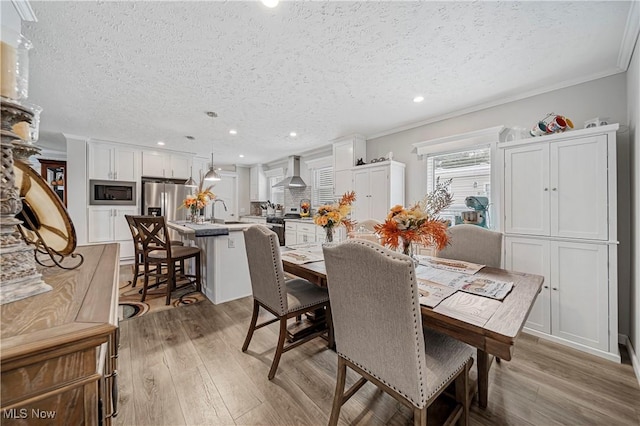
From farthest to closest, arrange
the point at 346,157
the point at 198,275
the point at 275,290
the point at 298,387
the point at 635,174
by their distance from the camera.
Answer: the point at 346,157, the point at 198,275, the point at 635,174, the point at 275,290, the point at 298,387

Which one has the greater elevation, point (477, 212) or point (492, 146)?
point (492, 146)

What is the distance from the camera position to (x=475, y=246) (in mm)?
2051

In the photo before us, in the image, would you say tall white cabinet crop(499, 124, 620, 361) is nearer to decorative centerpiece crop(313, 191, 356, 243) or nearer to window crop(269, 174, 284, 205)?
decorative centerpiece crop(313, 191, 356, 243)

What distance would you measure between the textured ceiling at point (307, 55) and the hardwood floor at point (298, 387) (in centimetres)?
241

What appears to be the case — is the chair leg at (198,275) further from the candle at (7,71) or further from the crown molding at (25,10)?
the candle at (7,71)

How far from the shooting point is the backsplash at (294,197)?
596cm

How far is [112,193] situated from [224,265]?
348 cm

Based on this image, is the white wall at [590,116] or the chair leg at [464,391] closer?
the chair leg at [464,391]

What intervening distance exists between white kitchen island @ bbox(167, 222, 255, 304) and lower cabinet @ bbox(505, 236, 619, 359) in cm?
304

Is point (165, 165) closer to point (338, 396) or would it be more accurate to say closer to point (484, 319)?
point (338, 396)

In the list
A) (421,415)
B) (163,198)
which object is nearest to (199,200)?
(163,198)

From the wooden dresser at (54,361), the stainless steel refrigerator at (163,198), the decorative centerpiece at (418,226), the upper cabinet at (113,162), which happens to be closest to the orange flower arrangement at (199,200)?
the stainless steel refrigerator at (163,198)

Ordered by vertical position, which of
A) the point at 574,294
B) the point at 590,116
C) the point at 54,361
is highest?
the point at 590,116

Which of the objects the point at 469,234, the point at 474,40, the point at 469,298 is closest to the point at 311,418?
the point at 469,298
